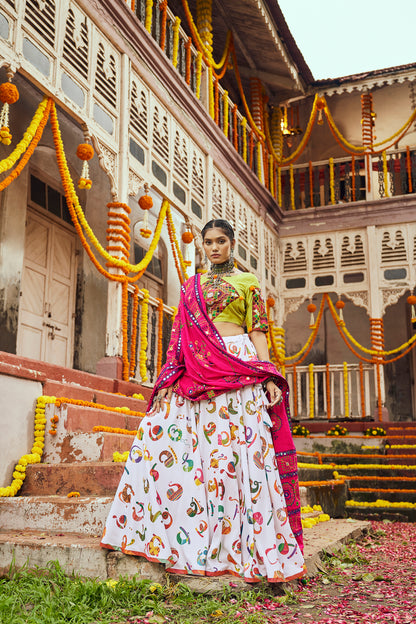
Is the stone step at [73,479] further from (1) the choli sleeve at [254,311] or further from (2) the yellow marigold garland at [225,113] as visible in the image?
(2) the yellow marigold garland at [225,113]

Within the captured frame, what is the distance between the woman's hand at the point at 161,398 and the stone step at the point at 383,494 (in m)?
5.16

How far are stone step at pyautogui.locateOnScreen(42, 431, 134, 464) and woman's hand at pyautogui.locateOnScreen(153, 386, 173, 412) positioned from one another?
1.11m

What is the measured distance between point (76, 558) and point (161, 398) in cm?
84

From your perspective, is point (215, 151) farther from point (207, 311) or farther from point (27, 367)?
point (207, 311)

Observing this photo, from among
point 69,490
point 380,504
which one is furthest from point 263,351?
point 380,504

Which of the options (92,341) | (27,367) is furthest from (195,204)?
(27,367)

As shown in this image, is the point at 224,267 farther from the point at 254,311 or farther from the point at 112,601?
the point at 112,601

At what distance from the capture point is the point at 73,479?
12.8 ft

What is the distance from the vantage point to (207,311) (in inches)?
133

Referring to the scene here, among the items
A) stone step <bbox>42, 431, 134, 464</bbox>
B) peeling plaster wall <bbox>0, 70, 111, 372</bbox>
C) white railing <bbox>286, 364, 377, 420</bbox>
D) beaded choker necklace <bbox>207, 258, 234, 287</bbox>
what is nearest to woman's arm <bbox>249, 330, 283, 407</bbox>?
beaded choker necklace <bbox>207, 258, 234, 287</bbox>

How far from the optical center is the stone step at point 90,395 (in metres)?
4.68

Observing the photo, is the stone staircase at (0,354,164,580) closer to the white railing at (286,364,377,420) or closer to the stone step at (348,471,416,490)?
the stone step at (348,471,416,490)

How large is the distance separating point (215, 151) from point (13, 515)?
756 cm

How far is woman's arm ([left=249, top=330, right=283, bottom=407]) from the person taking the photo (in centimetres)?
319
